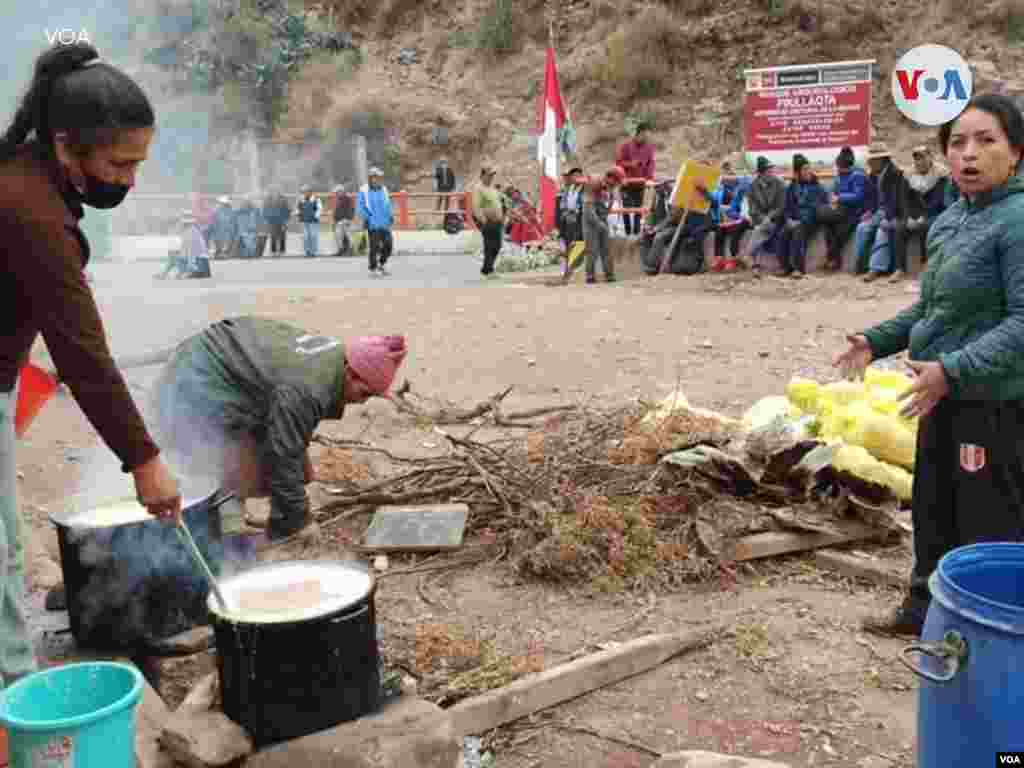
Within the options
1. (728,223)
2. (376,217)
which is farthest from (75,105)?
(376,217)

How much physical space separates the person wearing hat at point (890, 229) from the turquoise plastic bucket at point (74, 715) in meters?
10.7

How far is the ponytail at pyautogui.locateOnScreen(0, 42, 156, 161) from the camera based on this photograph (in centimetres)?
228

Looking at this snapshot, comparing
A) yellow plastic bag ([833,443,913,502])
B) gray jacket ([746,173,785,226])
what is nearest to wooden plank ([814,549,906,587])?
yellow plastic bag ([833,443,913,502])

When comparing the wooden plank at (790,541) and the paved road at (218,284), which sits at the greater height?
the paved road at (218,284)

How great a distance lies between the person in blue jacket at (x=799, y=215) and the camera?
41.0 feet

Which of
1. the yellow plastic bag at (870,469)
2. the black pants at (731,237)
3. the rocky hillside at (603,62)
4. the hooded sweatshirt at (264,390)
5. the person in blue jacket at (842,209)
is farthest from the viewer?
the rocky hillside at (603,62)

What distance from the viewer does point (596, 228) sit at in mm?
13562

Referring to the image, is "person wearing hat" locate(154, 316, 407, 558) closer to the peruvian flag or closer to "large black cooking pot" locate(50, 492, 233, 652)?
"large black cooking pot" locate(50, 492, 233, 652)

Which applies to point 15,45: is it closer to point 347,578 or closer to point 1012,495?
point 347,578

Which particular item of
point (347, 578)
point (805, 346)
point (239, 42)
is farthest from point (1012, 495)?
point (239, 42)

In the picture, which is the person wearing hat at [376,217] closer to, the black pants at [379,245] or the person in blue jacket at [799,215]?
the black pants at [379,245]

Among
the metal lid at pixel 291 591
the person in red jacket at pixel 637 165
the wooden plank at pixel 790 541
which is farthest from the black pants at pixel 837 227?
the metal lid at pixel 291 591

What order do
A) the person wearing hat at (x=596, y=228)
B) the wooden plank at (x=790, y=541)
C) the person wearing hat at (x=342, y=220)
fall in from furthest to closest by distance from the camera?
the person wearing hat at (x=342, y=220) < the person wearing hat at (x=596, y=228) < the wooden plank at (x=790, y=541)

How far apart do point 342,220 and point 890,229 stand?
12416 mm
